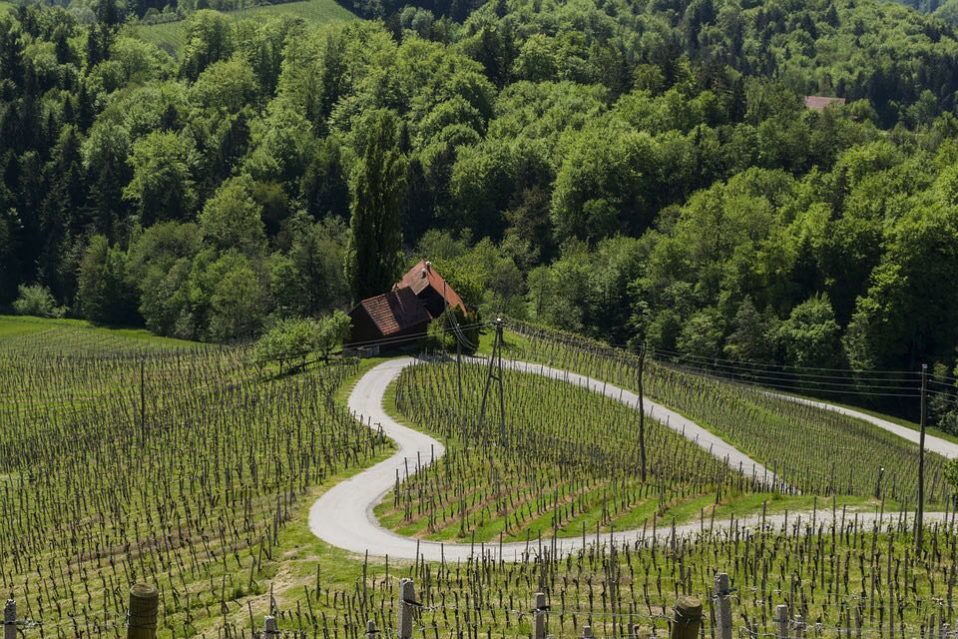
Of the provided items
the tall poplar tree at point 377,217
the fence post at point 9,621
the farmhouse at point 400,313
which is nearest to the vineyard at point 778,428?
the farmhouse at point 400,313

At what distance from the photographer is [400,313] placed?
3155 inches

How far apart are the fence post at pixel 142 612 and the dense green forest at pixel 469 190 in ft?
221

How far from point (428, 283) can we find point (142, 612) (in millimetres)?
64887

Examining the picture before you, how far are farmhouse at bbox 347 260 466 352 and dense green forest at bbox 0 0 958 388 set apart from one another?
372 centimetres

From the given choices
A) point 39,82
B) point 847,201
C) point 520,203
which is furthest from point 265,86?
point 847,201

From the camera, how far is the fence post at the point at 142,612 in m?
16.6

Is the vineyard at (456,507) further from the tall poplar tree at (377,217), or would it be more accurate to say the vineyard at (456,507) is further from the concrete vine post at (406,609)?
the tall poplar tree at (377,217)

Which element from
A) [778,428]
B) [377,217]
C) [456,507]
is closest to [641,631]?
[456,507]

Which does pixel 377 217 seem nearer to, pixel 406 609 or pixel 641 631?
pixel 641 631

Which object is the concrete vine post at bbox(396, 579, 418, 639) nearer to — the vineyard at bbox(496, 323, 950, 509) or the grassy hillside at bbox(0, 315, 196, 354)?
the vineyard at bbox(496, 323, 950, 509)

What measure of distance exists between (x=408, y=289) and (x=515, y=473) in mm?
31569

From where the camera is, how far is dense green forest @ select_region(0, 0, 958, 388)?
10150 centimetres

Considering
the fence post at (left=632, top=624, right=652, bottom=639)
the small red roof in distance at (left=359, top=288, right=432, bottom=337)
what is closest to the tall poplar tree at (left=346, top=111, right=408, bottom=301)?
the small red roof in distance at (left=359, top=288, right=432, bottom=337)

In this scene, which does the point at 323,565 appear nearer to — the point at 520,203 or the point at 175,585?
the point at 175,585
